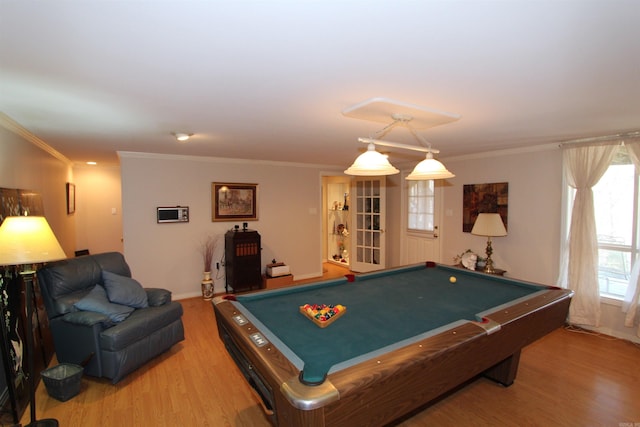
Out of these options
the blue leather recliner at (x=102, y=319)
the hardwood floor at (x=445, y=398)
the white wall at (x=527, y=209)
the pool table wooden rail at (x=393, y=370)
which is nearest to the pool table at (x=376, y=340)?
the pool table wooden rail at (x=393, y=370)

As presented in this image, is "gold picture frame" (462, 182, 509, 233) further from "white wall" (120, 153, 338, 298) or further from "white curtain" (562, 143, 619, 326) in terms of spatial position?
"white wall" (120, 153, 338, 298)

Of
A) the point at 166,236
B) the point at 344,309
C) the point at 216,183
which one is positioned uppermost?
the point at 216,183

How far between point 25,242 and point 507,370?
11.7ft

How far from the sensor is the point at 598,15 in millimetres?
1122

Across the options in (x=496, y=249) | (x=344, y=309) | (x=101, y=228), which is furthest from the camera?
(x=101, y=228)

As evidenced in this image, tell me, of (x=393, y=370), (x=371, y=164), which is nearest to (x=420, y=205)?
(x=371, y=164)

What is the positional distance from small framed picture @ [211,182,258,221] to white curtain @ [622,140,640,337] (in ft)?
15.6

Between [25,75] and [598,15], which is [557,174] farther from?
[25,75]

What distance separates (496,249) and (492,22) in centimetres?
392

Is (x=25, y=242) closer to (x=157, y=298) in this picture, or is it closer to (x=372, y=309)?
(x=157, y=298)

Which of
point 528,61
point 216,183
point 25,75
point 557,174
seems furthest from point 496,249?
point 25,75

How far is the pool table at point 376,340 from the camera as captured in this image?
1305 millimetres

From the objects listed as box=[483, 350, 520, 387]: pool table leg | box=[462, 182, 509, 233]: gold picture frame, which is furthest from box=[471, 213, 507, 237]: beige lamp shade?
box=[483, 350, 520, 387]: pool table leg

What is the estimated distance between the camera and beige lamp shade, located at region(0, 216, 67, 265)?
184 centimetres
